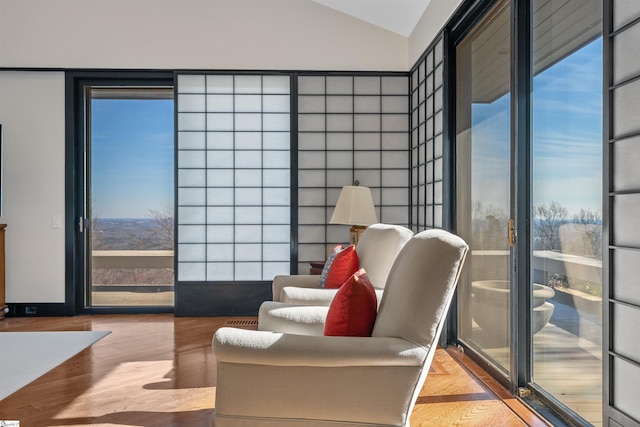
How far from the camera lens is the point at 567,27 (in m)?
2.22

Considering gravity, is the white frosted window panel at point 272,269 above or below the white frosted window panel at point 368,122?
below

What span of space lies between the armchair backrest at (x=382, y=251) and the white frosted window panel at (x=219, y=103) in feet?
8.43

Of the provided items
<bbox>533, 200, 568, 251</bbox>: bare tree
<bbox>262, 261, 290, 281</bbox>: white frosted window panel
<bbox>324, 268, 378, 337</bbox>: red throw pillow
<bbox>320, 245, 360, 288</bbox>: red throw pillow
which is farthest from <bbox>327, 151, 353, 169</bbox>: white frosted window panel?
<bbox>324, 268, 378, 337</bbox>: red throw pillow

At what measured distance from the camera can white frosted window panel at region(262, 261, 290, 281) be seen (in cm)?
479

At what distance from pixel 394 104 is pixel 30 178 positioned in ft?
12.0

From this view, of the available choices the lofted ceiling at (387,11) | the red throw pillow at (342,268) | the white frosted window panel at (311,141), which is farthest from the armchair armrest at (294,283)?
the lofted ceiling at (387,11)

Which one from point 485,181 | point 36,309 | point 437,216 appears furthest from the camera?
point 36,309

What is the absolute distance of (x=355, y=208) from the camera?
405 centimetres

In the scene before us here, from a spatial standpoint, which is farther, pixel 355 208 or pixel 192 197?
pixel 192 197

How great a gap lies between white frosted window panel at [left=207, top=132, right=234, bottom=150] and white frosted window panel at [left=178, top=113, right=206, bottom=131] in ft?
0.40

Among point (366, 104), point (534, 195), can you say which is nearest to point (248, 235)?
point (366, 104)

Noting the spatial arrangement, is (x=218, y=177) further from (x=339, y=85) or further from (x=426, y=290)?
(x=426, y=290)

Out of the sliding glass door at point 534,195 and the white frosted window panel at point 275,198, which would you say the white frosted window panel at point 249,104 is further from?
the sliding glass door at point 534,195

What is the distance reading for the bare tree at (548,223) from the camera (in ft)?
7.49
